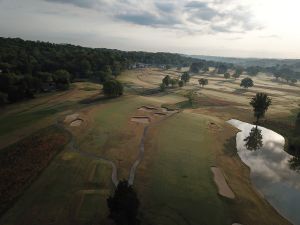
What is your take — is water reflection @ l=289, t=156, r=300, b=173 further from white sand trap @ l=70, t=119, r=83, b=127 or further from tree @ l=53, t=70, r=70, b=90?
tree @ l=53, t=70, r=70, b=90

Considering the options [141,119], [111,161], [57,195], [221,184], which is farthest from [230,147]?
[57,195]

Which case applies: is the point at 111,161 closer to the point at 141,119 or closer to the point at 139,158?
the point at 139,158

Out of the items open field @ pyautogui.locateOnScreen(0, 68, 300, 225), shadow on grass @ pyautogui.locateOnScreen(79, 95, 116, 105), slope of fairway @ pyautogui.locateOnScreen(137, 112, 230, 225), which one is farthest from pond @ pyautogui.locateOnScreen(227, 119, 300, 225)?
shadow on grass @ pyautogui.locateOnScreen(79, 95, 116, 105)

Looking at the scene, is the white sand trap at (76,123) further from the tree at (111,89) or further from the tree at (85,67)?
the tree at (85,67)

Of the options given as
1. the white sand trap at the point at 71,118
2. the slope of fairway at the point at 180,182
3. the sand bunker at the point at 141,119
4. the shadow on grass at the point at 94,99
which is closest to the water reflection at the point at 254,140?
the slope of fairway at the point at 180,182

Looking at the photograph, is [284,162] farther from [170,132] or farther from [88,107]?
[88,107]

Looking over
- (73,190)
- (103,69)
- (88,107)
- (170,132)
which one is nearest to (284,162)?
(170,132)

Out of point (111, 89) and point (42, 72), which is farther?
point (42, 72)
